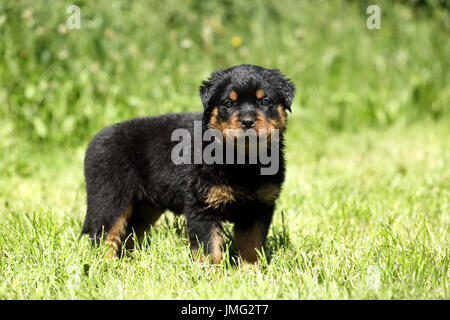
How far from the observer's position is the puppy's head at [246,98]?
9.88 ft

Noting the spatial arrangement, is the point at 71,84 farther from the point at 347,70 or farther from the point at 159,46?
the point at 347,70

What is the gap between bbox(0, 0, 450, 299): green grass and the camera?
280cm

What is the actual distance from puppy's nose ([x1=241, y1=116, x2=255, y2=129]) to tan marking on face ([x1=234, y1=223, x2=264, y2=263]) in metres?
0.68

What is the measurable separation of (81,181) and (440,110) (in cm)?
504

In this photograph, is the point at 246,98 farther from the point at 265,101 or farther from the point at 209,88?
the point at 209,88

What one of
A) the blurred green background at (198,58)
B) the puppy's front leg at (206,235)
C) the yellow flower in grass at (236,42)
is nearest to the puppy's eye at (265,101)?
the puppy's front leg at (206,235)

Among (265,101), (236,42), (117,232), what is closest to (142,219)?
(117,232)

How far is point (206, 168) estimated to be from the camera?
3.22 meters

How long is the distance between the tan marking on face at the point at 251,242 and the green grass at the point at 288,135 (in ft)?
0.36

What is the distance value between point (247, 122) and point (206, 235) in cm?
72

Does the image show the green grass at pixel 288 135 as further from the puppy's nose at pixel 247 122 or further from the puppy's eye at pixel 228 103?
the puppy's eye at pixel 228 103

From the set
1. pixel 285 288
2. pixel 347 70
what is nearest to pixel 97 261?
pixel 285 288

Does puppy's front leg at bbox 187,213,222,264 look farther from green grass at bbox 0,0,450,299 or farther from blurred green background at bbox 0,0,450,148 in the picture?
blurred green background at bbox 0,0,450,148

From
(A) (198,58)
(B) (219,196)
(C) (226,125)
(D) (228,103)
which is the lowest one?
(B) (219,196)
